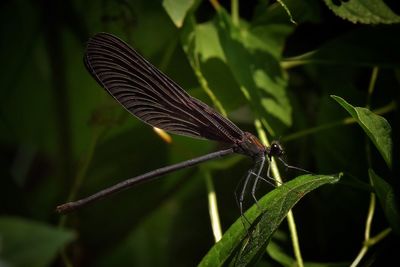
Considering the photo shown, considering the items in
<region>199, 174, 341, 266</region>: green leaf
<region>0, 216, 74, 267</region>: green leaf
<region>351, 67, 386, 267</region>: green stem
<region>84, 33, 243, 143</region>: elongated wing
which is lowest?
<region>351, 67, 386, 267</region>: green stem

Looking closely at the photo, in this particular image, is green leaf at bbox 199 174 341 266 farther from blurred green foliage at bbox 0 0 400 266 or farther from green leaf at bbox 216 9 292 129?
green leaf at bbox 216 9 292 129

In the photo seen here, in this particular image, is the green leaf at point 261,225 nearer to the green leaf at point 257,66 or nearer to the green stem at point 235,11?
the green leaf at point 257,66

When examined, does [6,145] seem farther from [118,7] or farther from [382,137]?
[382,137]

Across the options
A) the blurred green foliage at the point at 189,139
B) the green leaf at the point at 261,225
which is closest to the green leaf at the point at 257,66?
the blurred green foliage at the point at 189,139

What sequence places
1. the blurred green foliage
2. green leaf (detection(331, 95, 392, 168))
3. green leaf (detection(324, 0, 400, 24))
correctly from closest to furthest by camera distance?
green leaf (detection(331, 95, 392, 168)) < green leaf (detection(324, 0, 400, 24)) < the blurred green foliage

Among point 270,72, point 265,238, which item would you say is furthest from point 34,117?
point 265,238

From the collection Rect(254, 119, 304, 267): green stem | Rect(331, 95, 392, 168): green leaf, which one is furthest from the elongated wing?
Rect(331, 95, 392, 168): green leaf
